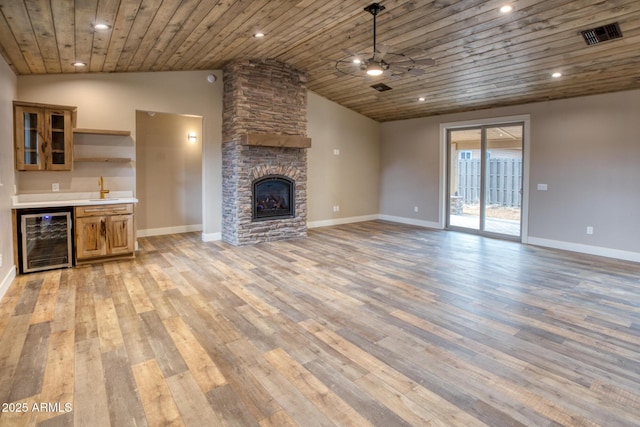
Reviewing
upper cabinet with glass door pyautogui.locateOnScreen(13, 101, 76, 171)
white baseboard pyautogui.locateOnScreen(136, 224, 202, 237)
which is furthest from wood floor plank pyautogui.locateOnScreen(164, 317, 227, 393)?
white baseboard pyautogui.locateOnScreen(136, 224, 202, 237)

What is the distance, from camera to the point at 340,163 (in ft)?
29.0

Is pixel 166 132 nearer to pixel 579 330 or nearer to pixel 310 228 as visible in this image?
pixel 310 228

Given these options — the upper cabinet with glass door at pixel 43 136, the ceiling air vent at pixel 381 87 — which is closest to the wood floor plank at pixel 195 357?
the upper cabinet with glass door at pixel 43 136

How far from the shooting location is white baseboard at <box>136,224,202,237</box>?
7270 millimetres

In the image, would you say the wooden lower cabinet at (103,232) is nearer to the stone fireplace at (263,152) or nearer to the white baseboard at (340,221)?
the stone fireplace at (263,152)

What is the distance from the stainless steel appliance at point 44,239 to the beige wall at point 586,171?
751 centimetres

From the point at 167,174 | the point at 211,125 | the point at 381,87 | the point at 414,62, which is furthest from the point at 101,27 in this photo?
the point at 381,87

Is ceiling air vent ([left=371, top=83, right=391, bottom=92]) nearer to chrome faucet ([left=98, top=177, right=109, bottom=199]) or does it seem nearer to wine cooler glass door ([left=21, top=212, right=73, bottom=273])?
chrome faucet ([left=98, top=177, right=109, bottom=199])

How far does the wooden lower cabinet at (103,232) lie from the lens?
16.5 ft

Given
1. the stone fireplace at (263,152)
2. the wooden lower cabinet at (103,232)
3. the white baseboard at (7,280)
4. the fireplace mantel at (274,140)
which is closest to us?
the white baseboard at (7,280)

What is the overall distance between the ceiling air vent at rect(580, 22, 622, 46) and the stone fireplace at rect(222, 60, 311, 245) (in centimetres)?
A: 446

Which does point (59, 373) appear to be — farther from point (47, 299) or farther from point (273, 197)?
point (273, 197)

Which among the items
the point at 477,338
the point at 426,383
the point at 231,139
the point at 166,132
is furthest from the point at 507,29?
the point at 166,132

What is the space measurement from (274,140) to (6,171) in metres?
3.80
